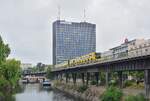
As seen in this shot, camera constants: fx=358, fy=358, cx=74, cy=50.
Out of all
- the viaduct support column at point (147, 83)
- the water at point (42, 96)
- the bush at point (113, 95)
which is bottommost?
the water at point (42, 96)

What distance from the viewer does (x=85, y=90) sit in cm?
10050

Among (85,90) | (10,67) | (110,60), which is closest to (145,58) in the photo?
(110,60)

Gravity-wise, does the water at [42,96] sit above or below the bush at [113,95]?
below

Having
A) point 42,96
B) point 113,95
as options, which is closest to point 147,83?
point 113,95

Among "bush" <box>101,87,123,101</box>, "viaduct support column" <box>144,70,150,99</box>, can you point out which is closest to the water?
"bush" <box>101,87,123,101</box>

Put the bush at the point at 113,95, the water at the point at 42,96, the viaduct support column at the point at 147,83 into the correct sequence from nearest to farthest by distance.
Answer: the viaduct support column at the point at 147,83, the bush at the point at 113,95, the water at the point at 42,96

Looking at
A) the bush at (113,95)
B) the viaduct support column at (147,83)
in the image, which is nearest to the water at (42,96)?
the bush at (113,95)

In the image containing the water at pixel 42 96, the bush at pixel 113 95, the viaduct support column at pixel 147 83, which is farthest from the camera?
the water at pixel 42 96

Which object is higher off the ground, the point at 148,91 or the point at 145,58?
the point at 145,58

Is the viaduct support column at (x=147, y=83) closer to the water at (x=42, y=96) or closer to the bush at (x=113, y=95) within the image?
the bush at (x=113, y=95)

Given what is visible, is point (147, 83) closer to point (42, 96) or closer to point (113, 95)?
point (113, 95)

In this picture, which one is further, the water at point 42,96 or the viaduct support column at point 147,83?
the water at point 42,96

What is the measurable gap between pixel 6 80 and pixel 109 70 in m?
47.3

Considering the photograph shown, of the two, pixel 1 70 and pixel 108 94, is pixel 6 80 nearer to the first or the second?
pixel 1 70
